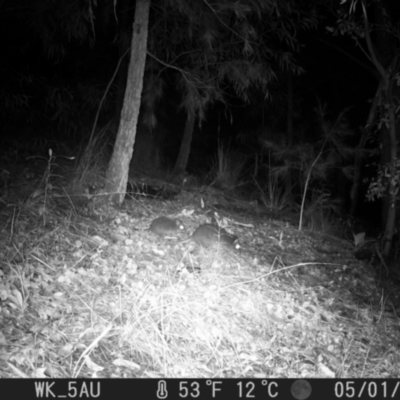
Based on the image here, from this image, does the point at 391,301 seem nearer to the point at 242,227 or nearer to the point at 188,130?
the point at 242,227

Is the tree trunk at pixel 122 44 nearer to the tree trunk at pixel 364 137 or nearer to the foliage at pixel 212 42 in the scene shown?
the foliage at pixel 212 42

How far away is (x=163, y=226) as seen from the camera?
20.5 ft

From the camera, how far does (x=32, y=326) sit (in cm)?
395

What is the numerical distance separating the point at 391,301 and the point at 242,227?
2.20m

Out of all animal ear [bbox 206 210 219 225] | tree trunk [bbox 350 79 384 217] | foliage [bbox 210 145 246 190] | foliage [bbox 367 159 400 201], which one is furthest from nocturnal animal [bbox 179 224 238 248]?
tree trunk [bbox 350 79 384 217]

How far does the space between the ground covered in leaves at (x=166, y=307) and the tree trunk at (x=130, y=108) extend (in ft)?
1.28

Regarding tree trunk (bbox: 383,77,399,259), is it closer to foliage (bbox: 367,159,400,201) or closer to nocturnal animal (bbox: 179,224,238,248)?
foliage (bbox: 367,159,400,201)

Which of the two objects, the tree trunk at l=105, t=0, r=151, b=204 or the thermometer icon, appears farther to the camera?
the tree trunk at l=105, t=0, r=151, b=204

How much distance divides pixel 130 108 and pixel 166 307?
2921 mm

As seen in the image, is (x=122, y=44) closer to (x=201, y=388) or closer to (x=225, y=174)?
(x=225, y=174)

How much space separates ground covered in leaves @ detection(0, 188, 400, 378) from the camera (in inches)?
154

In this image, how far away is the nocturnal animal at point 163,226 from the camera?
20.2 ft

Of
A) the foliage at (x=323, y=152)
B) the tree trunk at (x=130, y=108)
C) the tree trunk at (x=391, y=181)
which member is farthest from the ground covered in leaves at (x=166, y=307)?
the foliage at (x=323, y=152)

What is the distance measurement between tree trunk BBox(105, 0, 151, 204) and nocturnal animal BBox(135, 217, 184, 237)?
0.67 metres
